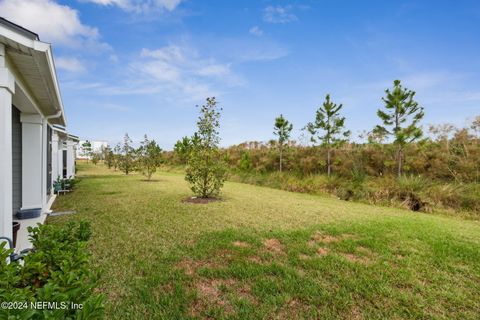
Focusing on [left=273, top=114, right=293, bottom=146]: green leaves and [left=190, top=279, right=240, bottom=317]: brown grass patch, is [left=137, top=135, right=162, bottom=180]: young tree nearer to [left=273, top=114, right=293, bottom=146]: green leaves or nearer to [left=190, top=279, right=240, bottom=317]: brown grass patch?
[left=273, top=114, right=293, bottom=146]: green leaves

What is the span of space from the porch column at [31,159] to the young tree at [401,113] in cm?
1294

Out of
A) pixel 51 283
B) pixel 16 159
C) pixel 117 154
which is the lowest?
pixel 51 283

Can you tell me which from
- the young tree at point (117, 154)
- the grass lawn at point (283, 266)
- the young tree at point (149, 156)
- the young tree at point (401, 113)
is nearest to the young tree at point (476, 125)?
the young tree at point (401, 113)

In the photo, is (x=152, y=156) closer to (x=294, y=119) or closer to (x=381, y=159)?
(x=294, y=119)

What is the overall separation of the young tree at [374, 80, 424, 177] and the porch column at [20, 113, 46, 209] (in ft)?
42.4

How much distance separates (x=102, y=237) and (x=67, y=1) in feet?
21.7

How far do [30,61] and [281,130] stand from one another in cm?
1496

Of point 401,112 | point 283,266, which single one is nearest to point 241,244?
point 283,266

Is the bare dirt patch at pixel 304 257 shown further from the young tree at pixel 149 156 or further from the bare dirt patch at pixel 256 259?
the young tree at pixel 149 156

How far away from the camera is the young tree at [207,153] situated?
29.1 feet

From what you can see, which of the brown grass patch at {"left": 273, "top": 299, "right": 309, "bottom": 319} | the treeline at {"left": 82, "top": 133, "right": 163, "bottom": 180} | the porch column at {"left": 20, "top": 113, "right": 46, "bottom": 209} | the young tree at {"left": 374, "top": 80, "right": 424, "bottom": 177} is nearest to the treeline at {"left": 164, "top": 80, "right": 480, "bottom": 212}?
the young tree at {"left": 374, "top": 80, "right": 424, "bottom": 177}

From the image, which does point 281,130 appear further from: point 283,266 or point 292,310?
point 292,310

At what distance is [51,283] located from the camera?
130 centimetres

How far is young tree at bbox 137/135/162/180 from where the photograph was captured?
16.4 m
